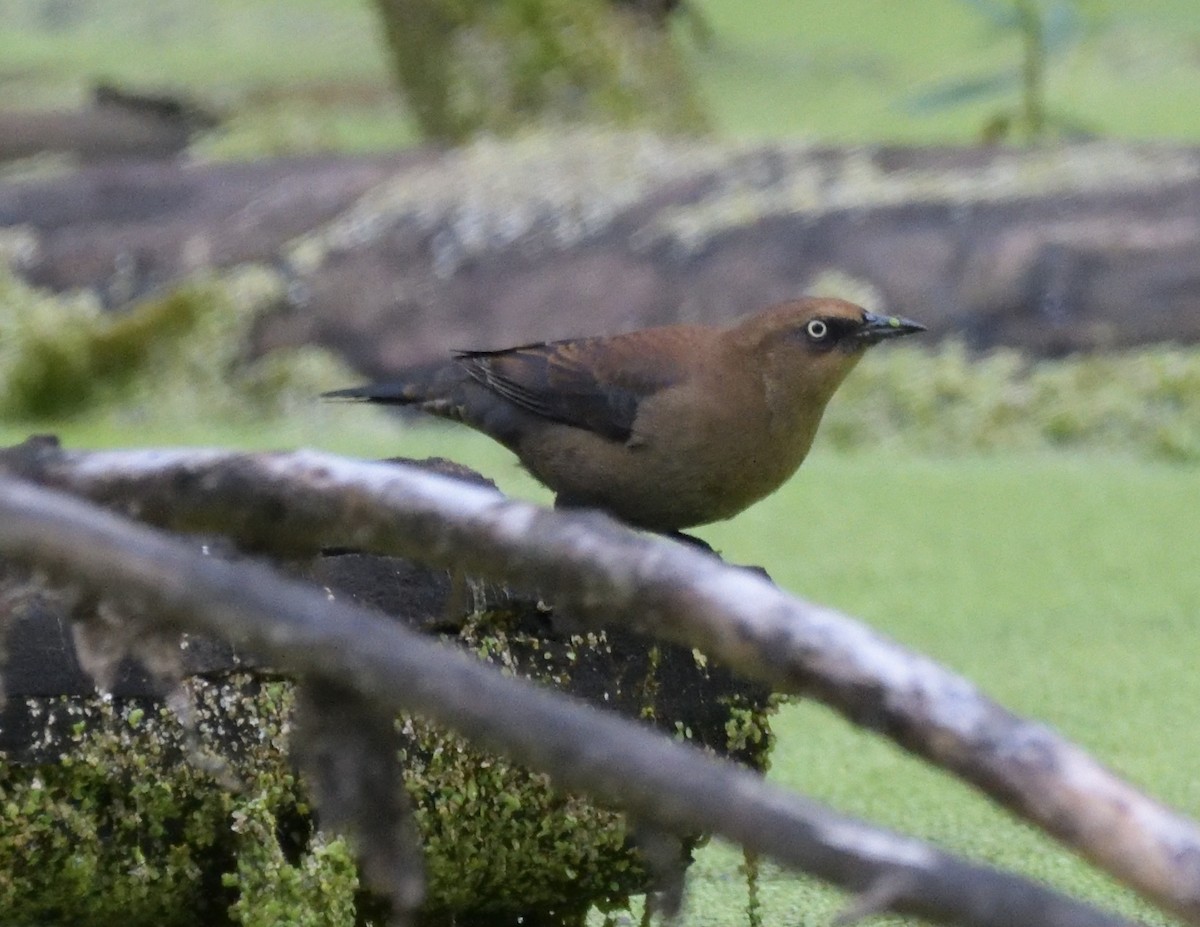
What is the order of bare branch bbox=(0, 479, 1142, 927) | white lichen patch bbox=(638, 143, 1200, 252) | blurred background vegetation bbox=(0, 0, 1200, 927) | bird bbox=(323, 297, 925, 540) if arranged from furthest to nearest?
white lichen patch bbox=(638, 143, 1200, 252) < blurred background vegetation bbox=(0, 0, 1200, 927) < bird bbox=(323, 297, 925, 540) < bare branch bbox=(0, 479, 1142, 927)

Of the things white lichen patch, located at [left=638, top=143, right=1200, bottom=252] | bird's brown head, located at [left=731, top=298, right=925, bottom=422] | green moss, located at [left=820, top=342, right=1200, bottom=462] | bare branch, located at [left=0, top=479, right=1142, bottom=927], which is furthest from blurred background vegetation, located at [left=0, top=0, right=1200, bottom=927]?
bare branch, located at [left=0, top=479, right=1142, bottom=927]

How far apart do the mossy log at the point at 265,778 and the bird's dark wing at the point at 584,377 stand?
1.47ft

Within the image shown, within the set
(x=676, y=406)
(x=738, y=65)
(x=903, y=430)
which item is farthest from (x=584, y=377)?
(x=738, y=65)

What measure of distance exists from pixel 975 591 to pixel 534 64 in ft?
8.28

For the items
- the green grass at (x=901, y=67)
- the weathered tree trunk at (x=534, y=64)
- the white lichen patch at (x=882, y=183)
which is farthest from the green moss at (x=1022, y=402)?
the green grass at (x=901, y=67)

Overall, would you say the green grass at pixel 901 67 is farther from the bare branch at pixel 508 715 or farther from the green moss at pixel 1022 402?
the bare branch at pixel 508 715

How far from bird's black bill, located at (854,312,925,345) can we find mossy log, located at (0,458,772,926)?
0.48 metres

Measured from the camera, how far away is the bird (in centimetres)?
194

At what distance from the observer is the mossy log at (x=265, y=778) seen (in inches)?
58.4

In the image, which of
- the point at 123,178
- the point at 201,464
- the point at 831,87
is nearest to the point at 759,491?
the point at 201,464

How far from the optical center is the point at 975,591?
3129 mm

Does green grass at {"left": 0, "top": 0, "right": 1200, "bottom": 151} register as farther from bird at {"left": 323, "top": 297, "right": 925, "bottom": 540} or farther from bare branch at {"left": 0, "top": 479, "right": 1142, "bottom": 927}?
bare branch at {"left": 0, "top": 479, "right": 1142, "bottom": 927}

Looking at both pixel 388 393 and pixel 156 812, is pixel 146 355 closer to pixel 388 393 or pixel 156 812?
pixel 388 393

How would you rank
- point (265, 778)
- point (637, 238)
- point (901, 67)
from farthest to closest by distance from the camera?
point (901, 67) → point (637, 238) → point (265, 778)
